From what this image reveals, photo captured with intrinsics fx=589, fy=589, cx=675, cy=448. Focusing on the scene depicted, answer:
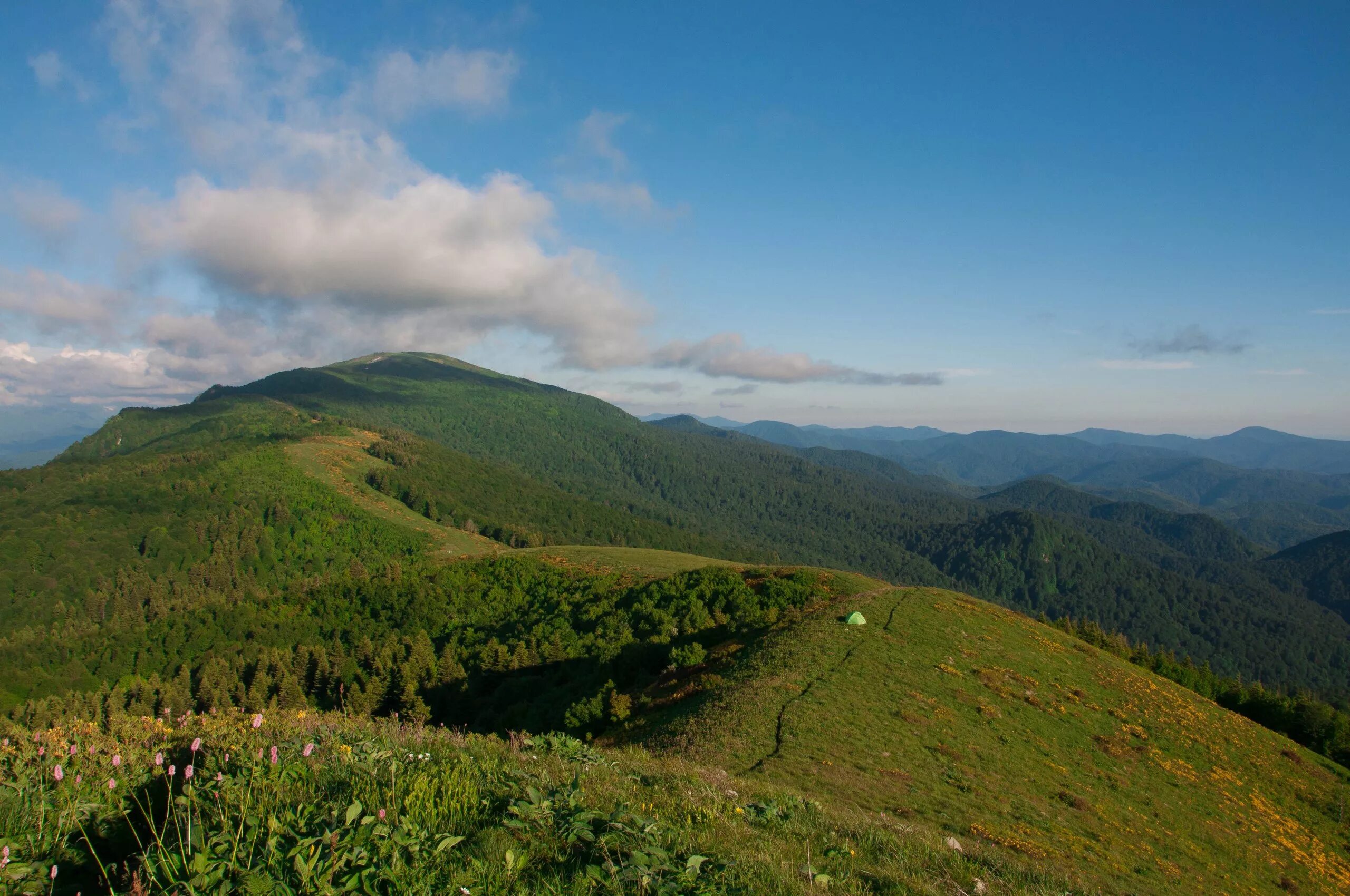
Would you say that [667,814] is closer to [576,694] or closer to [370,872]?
[370,872]

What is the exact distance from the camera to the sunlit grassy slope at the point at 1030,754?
16.6 m

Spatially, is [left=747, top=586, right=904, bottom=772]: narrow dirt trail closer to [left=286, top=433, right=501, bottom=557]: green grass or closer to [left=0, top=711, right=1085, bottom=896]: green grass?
[left=0, top=711, right=1085, bottom=896]: green grass

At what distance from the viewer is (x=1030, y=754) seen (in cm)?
2259

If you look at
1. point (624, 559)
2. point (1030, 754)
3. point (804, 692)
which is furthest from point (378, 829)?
point (624, 559)

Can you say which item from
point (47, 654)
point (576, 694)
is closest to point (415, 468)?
point (47, 654)

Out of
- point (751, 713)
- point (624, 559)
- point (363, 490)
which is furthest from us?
point (363, 490)

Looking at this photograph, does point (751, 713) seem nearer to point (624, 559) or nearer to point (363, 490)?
point (624, 559)

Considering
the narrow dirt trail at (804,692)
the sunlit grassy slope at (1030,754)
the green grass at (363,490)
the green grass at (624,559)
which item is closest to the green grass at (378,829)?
the sunlit grassy slope at (1030,754)

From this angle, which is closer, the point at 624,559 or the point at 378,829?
the point at 378,829

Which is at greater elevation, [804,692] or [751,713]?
[751,713]

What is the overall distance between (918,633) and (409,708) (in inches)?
1677

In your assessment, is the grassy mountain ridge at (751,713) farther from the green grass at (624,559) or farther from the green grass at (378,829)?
the green grass at (624,559)

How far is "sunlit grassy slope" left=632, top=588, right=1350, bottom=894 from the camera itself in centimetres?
1664

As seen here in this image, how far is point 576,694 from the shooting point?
36.3 metres
